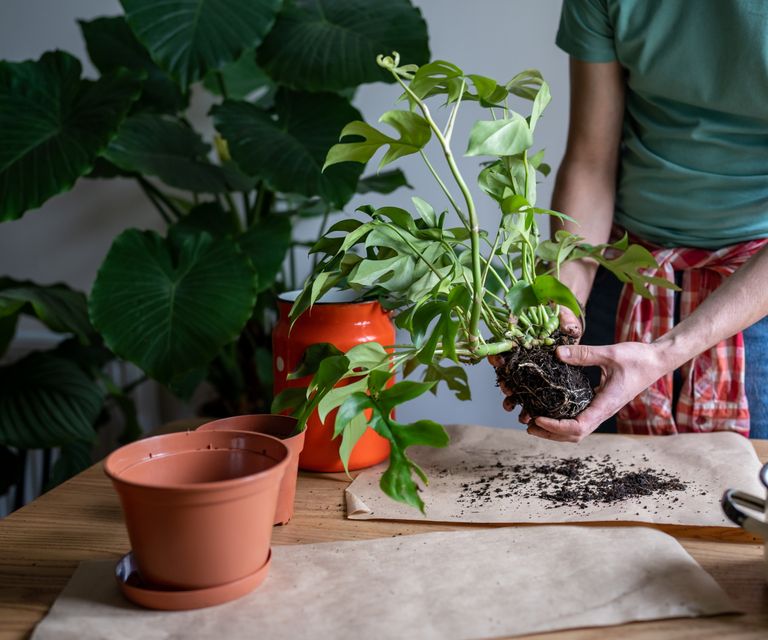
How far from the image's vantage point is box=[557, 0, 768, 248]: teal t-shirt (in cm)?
113

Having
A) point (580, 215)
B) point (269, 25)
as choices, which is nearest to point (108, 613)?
point (580, 215)

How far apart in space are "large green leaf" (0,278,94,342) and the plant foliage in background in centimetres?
86

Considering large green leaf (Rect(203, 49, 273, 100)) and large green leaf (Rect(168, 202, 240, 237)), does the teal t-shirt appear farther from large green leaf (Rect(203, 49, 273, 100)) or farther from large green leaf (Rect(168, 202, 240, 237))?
large green leaf (Rect(203, 49, 273, 100))

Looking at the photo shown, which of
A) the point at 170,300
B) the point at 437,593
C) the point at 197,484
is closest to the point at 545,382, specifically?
the point at 437,593

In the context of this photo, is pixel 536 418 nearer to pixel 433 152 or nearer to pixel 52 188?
pixel 52 188

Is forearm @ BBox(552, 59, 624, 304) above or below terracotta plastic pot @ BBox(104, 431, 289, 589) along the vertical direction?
above

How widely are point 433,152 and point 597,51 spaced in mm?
925

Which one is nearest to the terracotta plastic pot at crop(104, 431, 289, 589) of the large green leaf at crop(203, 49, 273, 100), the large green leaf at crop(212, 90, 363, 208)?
the large green leaf at crop(212, 90, 363, 208)

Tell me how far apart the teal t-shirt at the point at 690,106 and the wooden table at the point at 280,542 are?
→ 376 millimetres

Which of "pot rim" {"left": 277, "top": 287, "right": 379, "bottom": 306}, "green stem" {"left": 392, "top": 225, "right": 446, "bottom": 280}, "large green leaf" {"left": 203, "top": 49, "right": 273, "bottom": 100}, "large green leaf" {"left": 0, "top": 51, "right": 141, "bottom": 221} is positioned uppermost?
"large green leaf" {"left": 203, "top": 49, "right": 273, "bottom": 100}

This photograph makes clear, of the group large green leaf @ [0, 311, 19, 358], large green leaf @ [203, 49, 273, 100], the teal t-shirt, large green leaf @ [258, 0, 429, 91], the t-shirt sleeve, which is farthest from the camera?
large green leaf @ [203, 49, 273, 100]

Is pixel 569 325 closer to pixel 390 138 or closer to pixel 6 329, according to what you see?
pixel 390 138

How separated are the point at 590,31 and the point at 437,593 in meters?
0.89

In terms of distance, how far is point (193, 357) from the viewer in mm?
1493
